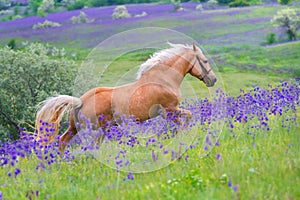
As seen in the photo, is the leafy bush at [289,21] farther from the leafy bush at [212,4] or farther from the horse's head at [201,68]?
the horse's head at [201,68]

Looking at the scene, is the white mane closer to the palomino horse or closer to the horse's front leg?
the palomino horse

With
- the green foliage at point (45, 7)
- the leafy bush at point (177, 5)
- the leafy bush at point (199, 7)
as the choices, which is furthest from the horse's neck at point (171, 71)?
the green foliage at point (45, 7)

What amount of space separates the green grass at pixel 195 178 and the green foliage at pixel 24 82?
39.9 ft

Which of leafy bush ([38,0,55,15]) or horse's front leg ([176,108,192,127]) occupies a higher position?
horse's front leg ([176,108,192,127])

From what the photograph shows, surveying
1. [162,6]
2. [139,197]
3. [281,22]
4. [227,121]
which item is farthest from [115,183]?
[162,6]

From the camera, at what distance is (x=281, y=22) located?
25.5 meters

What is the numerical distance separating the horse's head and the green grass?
2.43 meters

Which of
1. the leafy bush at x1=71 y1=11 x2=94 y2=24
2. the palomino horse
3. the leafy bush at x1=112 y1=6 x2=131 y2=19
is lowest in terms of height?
the leafy bush at x1=71 y1=11 x2=94 y2=24

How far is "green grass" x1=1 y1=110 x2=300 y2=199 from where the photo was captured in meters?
3.90

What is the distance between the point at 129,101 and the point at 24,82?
11.2 m

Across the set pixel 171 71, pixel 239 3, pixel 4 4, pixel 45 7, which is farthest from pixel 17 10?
pixel 171 71

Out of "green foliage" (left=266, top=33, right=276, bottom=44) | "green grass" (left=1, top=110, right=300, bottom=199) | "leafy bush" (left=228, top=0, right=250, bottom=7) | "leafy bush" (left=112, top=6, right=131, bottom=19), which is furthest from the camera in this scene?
"leafy bush" (left=112, top=6, right=131, bottom=19)

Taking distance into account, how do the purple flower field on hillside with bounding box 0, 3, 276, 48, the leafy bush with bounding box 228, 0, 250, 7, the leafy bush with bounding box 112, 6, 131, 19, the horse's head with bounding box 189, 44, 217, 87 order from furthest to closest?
the leafy bush with bounding box 112, 6, 131, 19, the leafy bush with bounding box 228, 0, 250, 7, the purple flower field on hillside with bounding box 0, 3, 276, 48, the horse's head with bounding box 189, 44, 217, 87

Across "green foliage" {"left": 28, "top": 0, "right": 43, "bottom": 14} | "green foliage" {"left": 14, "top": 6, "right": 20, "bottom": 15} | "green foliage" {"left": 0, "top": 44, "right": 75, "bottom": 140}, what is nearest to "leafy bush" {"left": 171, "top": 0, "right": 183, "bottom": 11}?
"green foliage" {"left": 28, "top": 0, "right": 43, "bottom": 14}
